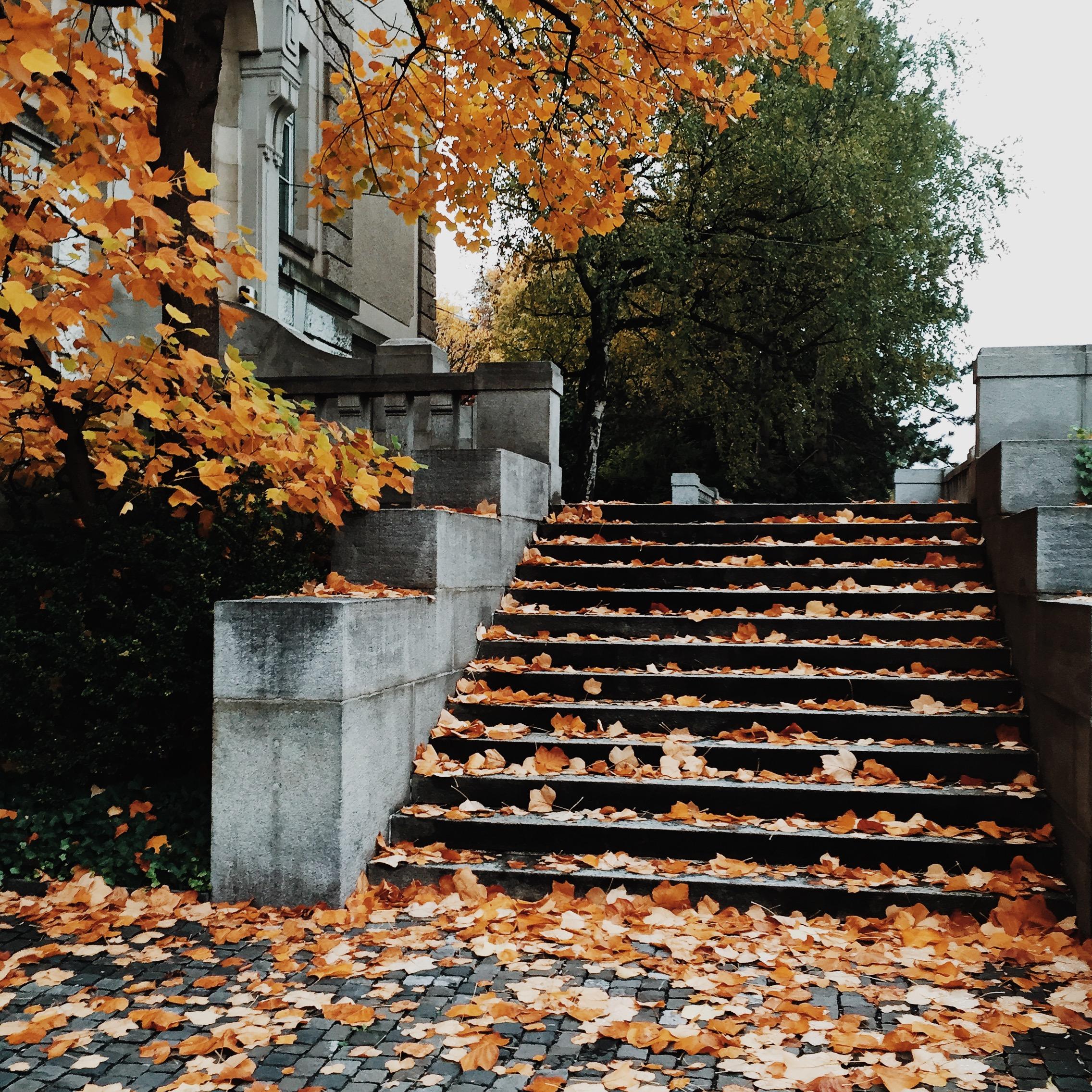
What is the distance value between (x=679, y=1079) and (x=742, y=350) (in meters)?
23.2

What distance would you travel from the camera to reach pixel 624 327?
25.1 meters

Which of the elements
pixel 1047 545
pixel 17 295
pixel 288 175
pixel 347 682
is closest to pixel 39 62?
pixel 17 295

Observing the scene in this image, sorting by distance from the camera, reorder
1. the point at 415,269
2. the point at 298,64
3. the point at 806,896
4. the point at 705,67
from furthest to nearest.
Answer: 1. the point at 705,67
2. the point at 415,269
3. the point at 298,64
4. the point at 806,896

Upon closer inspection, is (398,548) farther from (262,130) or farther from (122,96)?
(262,130)

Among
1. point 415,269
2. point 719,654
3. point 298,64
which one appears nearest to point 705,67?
point 415,269

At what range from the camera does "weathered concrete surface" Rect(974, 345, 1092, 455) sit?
8.21m

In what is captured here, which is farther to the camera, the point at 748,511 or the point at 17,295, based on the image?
the point at 748,511

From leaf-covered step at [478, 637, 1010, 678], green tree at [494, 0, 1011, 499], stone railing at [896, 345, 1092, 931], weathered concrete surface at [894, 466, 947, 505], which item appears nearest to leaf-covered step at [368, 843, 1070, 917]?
stone railing at [896, 345, 1092, 931]

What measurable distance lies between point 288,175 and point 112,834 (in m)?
10.8

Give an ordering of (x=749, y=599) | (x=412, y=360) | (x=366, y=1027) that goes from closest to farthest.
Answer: (x=366, y=1027) → (x=749, y=599) → (x=412, y=360)

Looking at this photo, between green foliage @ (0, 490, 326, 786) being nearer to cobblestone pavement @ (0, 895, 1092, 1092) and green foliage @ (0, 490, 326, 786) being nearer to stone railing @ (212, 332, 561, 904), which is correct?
stone railing @ (212, 332, 561, 904)

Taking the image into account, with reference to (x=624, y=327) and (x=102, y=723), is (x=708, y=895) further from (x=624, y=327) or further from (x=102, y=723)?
(x=624, y=327)

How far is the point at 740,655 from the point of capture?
23.3 feet

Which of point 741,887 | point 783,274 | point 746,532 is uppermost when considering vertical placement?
point 783,274
